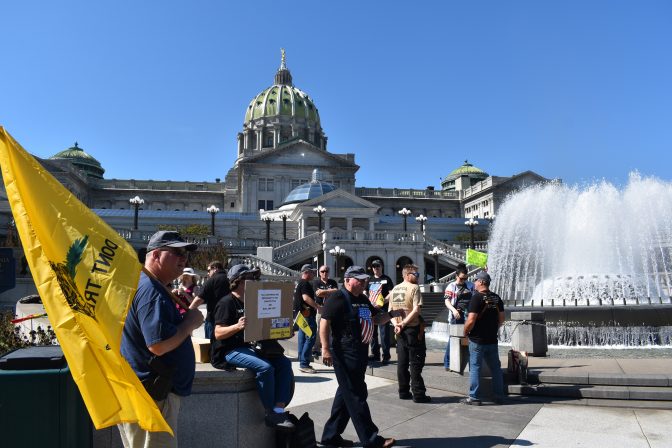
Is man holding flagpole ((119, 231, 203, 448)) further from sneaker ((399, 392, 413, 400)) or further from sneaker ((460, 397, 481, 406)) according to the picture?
sneaker ((460, 397, 481, 406))

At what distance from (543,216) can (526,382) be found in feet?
70.2

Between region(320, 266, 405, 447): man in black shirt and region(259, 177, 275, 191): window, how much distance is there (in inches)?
3395

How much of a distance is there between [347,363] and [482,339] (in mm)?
3072

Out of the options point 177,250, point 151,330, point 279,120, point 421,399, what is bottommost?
point 421,399

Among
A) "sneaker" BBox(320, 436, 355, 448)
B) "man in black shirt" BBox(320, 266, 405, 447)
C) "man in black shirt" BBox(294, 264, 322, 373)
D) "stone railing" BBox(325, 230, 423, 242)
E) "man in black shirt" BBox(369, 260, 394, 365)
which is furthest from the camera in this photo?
"stone railing" BBox(325, 230, 423, 242)

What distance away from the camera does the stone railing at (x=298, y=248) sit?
47312 mm

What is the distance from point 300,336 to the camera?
1215 centimetres

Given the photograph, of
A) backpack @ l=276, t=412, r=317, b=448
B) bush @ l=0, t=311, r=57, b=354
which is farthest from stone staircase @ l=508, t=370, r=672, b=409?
bush @ l=0, t=311, r=57, b=354

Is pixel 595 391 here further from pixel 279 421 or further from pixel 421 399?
pixel 279 421

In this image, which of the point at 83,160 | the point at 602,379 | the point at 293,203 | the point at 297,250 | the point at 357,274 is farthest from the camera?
the point at 83,160

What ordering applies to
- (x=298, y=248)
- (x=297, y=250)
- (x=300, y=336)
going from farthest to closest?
(x=298, y=248)
(x=297, y=250)
(x=300, y=336)

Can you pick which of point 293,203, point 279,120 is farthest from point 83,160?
point 293,203

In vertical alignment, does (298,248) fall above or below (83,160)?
below

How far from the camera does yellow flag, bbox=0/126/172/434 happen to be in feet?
11.5
